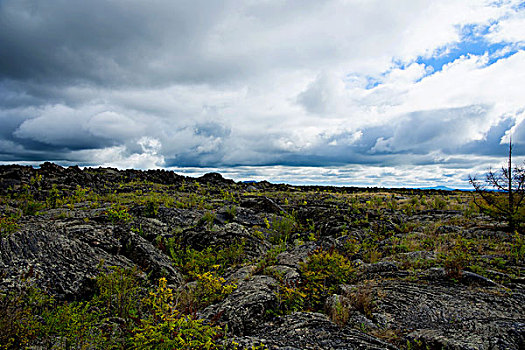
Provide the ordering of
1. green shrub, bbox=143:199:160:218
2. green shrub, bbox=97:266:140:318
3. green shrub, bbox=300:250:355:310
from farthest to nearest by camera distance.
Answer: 1. green shrub, bbox=143:199:160:218
2. green shrub, bbox=300:250:355:310
3. green shrub, bbox=97:266:140:318

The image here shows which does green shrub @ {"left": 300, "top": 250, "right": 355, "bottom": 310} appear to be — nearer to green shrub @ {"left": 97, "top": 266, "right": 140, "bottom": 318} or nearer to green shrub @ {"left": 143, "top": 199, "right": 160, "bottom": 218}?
green shrub @ {"left": 97, "top": 266, "right": 140, "bottom": 318}

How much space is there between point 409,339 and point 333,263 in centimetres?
278

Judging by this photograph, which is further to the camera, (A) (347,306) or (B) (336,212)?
(B) (336,212)

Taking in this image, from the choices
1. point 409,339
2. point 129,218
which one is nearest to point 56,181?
point 129,218

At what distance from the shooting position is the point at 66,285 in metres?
5.96

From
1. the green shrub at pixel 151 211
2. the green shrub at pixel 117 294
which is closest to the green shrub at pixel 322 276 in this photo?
the green shrub at pixel 117 294

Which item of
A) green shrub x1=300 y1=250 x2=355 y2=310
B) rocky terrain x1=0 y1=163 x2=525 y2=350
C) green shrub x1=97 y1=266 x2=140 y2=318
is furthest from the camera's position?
green shrub x1=300 y1=250 x2=355 y2=310

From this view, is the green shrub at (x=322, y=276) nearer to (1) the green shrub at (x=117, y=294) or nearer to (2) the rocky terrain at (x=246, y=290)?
(2) the rocky terrain at (x=246, y=290)

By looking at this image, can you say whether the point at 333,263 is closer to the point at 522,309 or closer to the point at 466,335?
the point at 466,335

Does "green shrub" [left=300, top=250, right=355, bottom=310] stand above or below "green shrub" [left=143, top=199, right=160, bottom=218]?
below

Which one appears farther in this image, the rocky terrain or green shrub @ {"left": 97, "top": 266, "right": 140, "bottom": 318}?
green shrub @ {"left": 97, "top": 266, "right": 140, "bottom": 318}

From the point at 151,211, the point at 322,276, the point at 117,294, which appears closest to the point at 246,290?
the point at 322,276

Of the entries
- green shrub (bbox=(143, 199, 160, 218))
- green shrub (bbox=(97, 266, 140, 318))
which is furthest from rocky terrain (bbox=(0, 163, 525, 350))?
green shrub (bbox=(143, 199, 160, 218))

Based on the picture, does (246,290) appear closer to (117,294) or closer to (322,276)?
(322,276)
